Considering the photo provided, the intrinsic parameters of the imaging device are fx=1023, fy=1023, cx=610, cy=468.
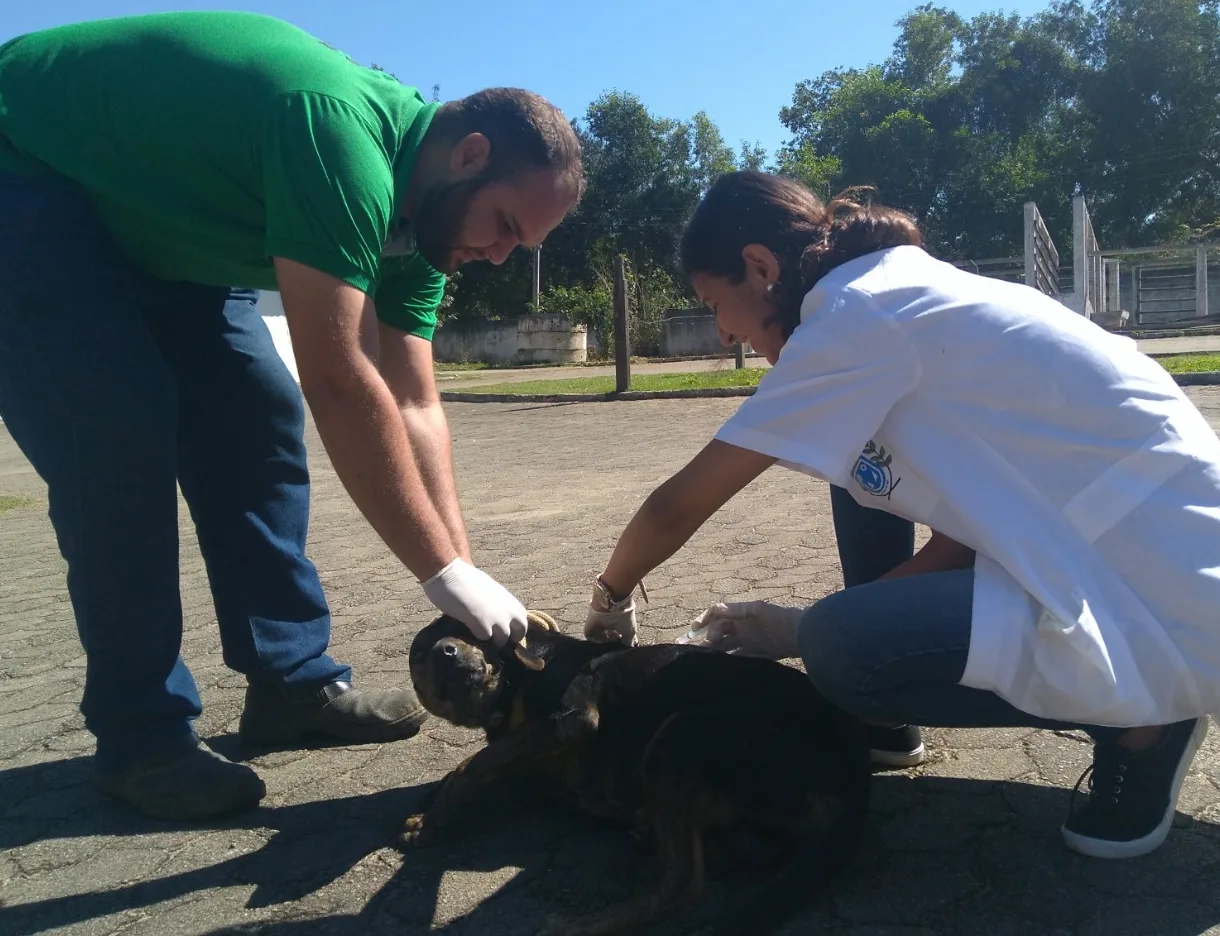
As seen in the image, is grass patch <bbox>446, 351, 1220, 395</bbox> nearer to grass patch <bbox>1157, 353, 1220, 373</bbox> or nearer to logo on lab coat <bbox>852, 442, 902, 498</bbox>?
grass patch <bbox>1157, 353, 1220, 373</bbox>

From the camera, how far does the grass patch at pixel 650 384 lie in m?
15.8

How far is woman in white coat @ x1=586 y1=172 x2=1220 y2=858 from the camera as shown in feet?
6.64

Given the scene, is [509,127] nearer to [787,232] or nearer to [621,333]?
[787,232]

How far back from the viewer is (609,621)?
2.85 metres

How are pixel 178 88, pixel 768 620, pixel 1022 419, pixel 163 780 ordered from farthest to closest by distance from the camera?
1. pixel 768 620
2. pixel 163 780
3. pixel 178 88
4. pixel 1022 419

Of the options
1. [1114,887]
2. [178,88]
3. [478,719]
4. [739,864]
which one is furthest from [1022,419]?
[178,88]

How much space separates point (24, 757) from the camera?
126 inches

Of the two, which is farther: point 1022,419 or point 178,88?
point 178,88

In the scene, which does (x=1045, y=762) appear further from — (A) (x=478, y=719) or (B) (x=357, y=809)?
(B) (x=357, y=809)

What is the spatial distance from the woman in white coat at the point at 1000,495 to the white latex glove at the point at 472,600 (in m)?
0.47

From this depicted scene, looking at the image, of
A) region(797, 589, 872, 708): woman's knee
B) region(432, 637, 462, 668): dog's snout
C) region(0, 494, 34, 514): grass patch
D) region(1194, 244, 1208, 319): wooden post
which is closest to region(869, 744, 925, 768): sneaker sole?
region(797, 589, 872, 708): woman's knee

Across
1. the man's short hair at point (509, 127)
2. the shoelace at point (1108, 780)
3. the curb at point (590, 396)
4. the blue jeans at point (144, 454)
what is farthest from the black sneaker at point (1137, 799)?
the curb at point (590, 396)

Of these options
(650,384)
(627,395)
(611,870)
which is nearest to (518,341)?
(650,384)

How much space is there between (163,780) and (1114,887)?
7.61ft
